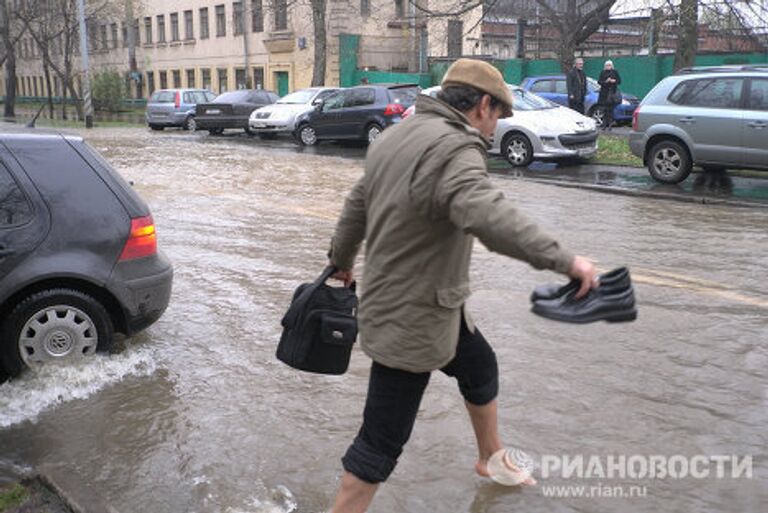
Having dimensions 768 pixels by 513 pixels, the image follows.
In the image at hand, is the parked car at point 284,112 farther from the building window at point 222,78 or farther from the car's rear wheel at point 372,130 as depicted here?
the building window at point 222,78

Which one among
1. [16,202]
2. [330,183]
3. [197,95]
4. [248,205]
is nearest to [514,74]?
[197,95]

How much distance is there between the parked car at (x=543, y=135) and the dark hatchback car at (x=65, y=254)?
1064 centimetres

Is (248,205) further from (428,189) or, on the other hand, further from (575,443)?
(428,189)

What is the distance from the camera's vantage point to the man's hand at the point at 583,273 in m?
2.40

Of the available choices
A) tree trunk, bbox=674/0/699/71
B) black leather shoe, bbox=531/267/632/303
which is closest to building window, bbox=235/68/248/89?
tree trunk, bbox=674/0/699/71

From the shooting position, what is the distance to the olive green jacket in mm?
2502

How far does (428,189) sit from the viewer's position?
2521 millimetres

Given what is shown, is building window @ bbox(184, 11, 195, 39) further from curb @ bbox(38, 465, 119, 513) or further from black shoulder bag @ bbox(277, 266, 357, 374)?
black shoulder bag @ bbox(277, 266, 357, 374)

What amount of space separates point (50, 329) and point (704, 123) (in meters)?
10.2

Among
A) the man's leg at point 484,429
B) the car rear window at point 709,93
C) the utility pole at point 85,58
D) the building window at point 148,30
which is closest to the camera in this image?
the man's leg at point 484,429

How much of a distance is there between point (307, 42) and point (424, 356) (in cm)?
3911

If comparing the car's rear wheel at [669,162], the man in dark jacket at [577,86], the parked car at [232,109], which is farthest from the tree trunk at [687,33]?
the parked car at [232,109]

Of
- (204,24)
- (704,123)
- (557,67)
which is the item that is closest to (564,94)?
(557,67)

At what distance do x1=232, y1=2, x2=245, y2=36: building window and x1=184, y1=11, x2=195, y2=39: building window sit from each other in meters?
5.23
